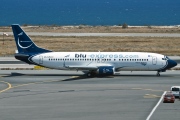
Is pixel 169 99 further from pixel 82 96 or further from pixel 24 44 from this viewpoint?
pixel 24 44

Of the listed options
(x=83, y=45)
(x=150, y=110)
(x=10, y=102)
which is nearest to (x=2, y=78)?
(x=10, y=102)

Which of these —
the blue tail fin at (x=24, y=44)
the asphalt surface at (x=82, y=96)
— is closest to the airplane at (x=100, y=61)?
the blue tail fin at (x=24, y=44)

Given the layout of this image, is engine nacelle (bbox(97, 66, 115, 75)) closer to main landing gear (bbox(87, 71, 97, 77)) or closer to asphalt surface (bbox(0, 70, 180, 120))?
asphalt surface (bbox(0, 70, 180, 120))

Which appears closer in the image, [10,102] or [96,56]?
[10,102]

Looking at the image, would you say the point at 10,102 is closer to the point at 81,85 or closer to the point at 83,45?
the point at 81,85

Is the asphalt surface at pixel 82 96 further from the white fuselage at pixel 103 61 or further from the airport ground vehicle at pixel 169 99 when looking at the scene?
the white fuselage at pixel 103 61

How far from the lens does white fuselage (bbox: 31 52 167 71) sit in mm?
84375

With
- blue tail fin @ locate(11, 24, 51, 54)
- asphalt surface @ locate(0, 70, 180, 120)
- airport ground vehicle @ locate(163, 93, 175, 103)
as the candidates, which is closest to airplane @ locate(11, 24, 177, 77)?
blue tail fin @ locate(11, 24, 51, 54)

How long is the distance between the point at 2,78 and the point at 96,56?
580 inches

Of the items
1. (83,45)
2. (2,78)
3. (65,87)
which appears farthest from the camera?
(83,45)

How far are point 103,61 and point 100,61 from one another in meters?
0.46

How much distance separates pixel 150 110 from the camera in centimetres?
5738

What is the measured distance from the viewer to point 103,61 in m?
85.0

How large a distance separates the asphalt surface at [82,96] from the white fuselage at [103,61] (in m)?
1.64
